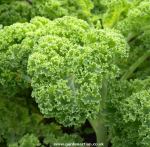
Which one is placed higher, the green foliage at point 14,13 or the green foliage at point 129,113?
the green foliage at point 14,13

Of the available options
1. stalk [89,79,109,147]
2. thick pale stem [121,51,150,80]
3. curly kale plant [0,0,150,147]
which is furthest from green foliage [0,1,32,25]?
stalk [89,79,109,147]

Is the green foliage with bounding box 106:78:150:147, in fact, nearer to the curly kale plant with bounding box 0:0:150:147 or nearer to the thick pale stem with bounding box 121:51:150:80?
the curly kale plant with bounding box 0:0:150:147

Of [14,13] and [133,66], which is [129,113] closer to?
[133,66]

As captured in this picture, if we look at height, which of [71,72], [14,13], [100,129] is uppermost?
[14,13]

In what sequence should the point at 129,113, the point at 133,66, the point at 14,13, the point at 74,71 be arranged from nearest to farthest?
the point at 74,71
the point at 129,113
the point at 133,66
the point at 14,13

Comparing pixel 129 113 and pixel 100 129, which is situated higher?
pixel 129 113

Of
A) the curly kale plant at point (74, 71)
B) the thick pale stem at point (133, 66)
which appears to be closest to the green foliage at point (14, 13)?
the curly kale plant at point (74, 71)

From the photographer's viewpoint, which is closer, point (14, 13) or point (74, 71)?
point (74, 71)

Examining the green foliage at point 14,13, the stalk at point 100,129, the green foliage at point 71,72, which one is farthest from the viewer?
the green foliage at point 14,13

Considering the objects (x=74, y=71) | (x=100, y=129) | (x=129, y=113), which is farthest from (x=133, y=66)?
(x=74, y=71)

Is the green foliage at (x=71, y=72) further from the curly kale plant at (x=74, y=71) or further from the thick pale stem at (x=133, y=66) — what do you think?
the thick pale stem at (x=133, y=66)

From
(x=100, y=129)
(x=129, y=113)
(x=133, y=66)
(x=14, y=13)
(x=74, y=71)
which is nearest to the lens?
(x=74, y=71)
